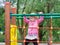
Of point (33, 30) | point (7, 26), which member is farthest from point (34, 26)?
point (7, 26)

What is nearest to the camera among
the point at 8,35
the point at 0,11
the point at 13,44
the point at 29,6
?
the point at 8,35

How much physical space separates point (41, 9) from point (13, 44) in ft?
14.5

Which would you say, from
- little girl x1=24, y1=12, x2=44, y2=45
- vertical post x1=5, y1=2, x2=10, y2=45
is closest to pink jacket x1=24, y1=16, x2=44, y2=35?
little girl x1=24, y1=12, x2=44, y2=45

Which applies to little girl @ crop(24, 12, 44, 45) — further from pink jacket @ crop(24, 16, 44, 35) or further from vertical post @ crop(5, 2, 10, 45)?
vertical post @ crop(5, 2, 10, 45)

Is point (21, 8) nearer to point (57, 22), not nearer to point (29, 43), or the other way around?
point (57, 22)

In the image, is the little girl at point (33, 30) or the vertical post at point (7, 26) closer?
the vertical post at point (7, 26)

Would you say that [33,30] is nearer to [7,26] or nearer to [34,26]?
[34,26]

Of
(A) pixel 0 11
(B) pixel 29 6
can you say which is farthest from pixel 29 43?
(A) pixel 0 11

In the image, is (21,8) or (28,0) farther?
(21,8)

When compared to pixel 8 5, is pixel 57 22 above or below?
below

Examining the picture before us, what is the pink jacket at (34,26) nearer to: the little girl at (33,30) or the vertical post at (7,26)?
the little girl at (33,30)

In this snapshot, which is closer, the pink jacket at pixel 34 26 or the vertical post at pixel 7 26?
the vertical post at pixel 7 26

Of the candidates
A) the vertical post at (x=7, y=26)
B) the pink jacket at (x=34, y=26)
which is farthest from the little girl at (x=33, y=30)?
the vertical post at (x=7, y=26)

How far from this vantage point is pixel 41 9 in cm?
824
